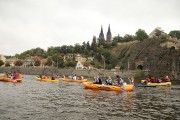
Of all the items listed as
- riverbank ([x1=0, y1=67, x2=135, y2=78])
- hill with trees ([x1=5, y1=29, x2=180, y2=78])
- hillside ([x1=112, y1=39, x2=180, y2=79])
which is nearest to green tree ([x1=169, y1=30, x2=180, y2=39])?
hill with trees ([x1=5, y1=29, x2=180, y2=78])

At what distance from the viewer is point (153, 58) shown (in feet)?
341

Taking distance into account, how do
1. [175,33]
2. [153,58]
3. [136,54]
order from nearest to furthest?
1. [153,58]
2. [136,54]
3. [175,33]

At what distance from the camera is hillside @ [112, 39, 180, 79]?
302ft

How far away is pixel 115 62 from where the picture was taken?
140500 millimetres

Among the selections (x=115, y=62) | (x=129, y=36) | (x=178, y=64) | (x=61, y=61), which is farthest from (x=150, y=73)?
(x=129, y=36)

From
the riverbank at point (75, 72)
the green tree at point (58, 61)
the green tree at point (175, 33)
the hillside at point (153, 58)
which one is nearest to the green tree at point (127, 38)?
the hillside at point (153, 58)

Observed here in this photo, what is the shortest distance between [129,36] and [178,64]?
9263 centimetres

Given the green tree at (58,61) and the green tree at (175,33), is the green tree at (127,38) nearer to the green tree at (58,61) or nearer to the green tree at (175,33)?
the green tree at (175,33)

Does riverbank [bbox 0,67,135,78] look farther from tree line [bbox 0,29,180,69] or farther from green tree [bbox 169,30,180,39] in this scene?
green tree [bbox 169,30,180,39]

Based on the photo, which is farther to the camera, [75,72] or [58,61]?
[58,61]

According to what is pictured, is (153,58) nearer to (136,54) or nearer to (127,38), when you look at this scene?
(136,54)

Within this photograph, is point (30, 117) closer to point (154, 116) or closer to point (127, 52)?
point (154, 116)

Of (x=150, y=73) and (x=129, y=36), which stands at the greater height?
(x=129, y=36)

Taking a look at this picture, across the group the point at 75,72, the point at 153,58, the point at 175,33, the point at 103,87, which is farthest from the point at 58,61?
the point at 103,87
